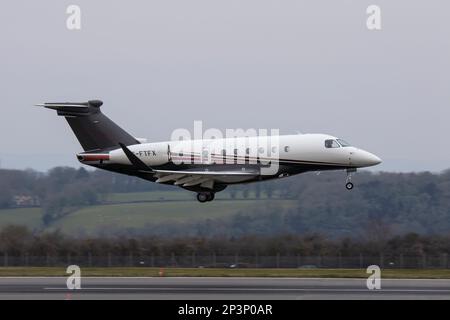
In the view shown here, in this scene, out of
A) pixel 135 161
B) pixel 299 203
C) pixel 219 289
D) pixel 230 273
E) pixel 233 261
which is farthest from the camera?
pixel 299 203

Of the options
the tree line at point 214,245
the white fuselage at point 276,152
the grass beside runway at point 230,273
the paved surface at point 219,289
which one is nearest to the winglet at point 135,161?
the white fuselage at point 276,152

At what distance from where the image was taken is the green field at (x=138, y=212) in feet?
226

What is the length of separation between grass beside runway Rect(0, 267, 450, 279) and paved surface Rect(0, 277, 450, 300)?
7.91ft

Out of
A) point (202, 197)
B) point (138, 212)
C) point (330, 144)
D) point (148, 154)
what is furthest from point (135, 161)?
point (138, 212)

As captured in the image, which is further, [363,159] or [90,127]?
[90,127]

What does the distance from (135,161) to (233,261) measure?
37.1 feet

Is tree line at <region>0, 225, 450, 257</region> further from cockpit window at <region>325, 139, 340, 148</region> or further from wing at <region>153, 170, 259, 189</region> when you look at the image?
cockpit window at <region>325, 139, 340, 148</region>

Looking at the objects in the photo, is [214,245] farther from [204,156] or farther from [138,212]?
[204,156]

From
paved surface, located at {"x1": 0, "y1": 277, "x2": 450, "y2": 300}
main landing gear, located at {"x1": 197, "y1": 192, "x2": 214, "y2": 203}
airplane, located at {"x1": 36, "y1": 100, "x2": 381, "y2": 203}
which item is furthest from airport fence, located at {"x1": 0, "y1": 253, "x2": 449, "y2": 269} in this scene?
paved surface, located at {"x1": 0, "y1": 277, "x2": 450, "y2": 300}

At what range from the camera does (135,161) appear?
2012 inches

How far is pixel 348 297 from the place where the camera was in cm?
3819

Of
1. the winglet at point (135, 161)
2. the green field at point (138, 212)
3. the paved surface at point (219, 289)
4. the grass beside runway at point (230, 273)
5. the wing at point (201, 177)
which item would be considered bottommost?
the paved surface at point (219, 289)

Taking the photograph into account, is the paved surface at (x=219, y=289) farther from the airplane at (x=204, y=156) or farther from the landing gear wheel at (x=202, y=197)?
the landing gear wheel at (x=202, y=197)

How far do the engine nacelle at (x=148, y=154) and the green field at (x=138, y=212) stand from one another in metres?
15.8
